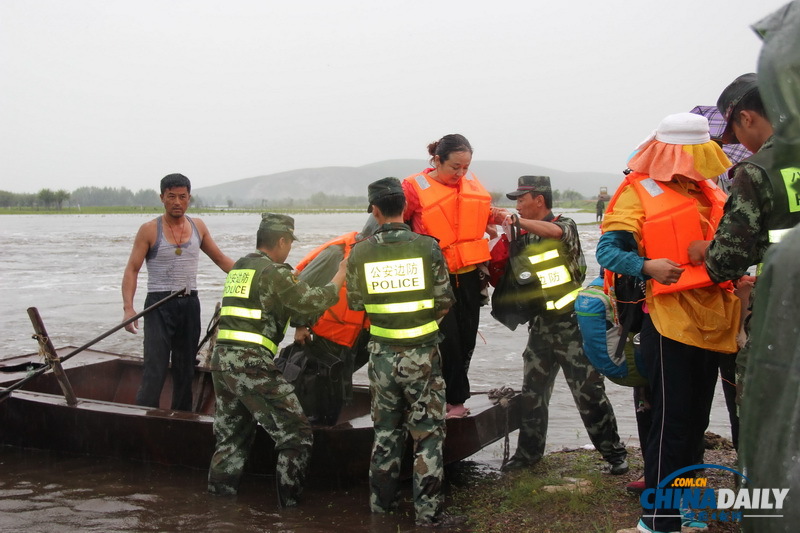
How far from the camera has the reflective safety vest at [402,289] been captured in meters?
4.50

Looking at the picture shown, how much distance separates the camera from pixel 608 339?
4.09 m

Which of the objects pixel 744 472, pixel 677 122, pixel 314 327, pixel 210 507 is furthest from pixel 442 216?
pixel 744 472

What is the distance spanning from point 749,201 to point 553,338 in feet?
8.01

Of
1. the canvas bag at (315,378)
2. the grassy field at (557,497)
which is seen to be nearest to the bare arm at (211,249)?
the canvas bag at (315,378)

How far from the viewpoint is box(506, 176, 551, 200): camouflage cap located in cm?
542

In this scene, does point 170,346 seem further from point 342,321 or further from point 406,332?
point 406,332

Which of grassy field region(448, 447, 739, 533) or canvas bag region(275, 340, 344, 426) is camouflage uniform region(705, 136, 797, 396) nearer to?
grassy field region(448, 447, 739, 533)

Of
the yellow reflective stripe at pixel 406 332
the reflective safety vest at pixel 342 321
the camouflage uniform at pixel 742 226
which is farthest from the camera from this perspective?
the reflective safety vest at pixel 342 321

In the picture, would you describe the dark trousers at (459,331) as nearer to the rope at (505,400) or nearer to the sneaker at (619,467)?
the rope at (505,400)

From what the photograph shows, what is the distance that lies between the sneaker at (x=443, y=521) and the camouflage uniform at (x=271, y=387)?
0.93 metres

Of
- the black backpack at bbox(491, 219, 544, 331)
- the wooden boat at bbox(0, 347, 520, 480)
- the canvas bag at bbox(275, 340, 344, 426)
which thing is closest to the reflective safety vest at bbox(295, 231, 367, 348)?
→ the canvas bag at bbox(275, 340, 344, 426)

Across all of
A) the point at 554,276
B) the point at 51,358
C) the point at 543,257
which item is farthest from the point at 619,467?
→ the point at 51,358

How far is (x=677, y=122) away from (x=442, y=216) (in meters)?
1.81

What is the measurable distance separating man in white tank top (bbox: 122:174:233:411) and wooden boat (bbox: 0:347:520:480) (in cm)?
38
